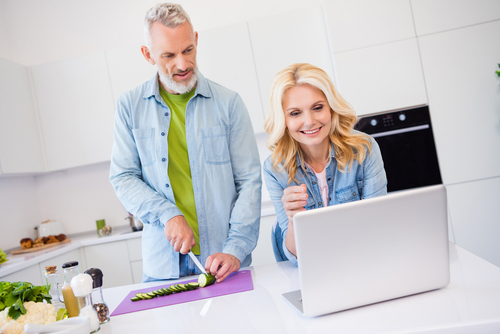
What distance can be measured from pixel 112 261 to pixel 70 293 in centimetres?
211

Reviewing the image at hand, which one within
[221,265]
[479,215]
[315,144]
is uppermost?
[315,144]

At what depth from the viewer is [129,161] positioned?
5.50ft

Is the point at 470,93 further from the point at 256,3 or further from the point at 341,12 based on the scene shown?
the point at 256,3

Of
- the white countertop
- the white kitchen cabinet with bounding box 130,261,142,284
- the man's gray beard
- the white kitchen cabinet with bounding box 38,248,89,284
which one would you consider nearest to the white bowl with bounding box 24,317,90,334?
the man's gray beard

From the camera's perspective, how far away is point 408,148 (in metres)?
2.83

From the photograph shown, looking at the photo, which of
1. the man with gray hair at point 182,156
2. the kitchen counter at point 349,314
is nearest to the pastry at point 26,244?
the man with gray hair at point 182,156

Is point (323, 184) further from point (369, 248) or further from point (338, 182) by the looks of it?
point (369, 248)

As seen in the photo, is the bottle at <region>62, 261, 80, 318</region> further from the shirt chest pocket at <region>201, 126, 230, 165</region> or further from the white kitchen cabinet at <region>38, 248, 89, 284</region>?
the white kitchen cabinet at <region>38, 248, 89, 284</region>

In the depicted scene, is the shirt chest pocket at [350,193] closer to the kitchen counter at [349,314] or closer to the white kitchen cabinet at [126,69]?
the kitchen counter at [349,314]

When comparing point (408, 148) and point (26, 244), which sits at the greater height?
point (408, 148)

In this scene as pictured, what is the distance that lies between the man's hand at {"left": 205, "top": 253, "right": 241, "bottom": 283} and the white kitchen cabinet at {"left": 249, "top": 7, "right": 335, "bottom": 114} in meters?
2.03

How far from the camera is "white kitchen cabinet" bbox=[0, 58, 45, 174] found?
9.62ft

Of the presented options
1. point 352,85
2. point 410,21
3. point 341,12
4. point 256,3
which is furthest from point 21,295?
point 256,3

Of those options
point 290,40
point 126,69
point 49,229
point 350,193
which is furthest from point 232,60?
point 49,229
